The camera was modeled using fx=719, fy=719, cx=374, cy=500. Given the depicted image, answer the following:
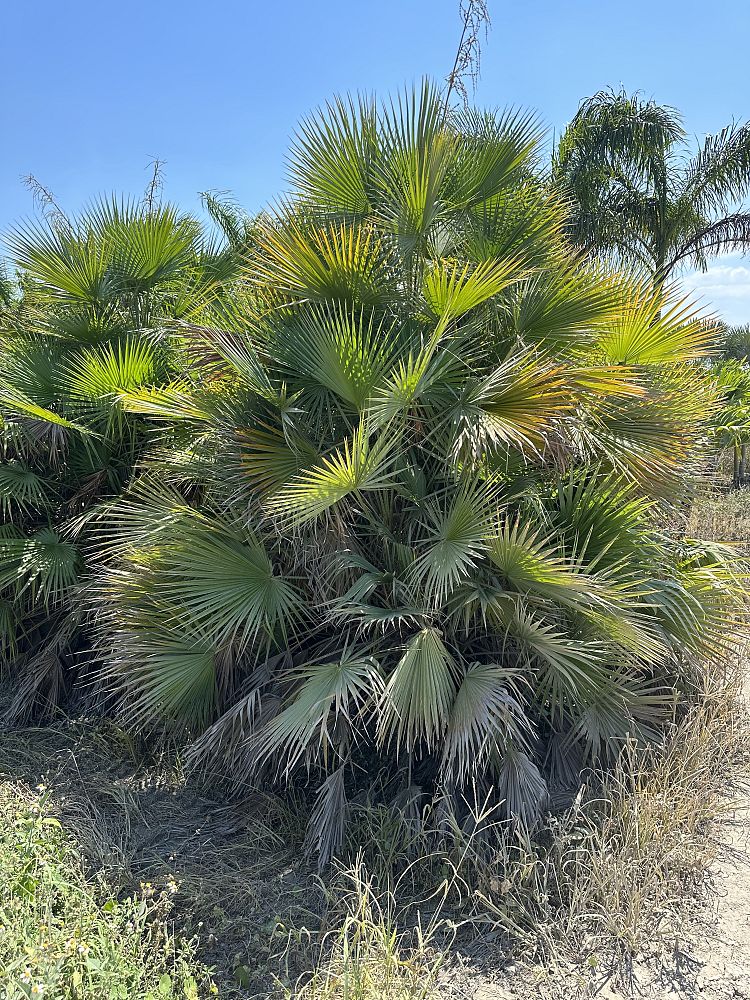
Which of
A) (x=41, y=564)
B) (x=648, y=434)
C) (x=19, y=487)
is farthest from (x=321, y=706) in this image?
(x=19, y=487)

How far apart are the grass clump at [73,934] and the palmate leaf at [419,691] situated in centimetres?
106

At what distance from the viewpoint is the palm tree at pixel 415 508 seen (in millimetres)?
3176

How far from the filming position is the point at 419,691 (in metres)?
3.01

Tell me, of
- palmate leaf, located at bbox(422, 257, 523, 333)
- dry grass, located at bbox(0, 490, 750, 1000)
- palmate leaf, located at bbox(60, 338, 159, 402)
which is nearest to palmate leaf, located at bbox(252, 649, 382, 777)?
dry grass, located at bbox(0, 490, 750, 1000)

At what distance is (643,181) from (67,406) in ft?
42.8

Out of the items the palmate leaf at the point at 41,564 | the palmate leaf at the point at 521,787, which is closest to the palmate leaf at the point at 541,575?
the palmate leaf at the point at 521,787

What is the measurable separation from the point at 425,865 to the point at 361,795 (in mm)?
501

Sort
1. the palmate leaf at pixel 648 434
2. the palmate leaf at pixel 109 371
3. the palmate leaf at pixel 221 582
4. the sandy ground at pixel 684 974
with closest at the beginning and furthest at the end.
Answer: the sandy ground at pixel 684 974 → the palmate leaf at pixel 221 582 → the palmate leaf at pixel 648 434 → the palmate leaf at pixel 109 371

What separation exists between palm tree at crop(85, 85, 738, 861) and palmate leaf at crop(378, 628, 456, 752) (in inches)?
0.5

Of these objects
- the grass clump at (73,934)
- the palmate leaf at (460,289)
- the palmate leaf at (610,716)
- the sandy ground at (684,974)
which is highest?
the palmate leaf at (460,289)

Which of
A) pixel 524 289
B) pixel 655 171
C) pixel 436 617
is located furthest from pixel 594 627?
pixel 655 171

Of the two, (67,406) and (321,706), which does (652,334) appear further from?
(67,406)

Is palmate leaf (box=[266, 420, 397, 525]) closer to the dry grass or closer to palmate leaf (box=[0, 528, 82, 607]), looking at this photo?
the dry grass

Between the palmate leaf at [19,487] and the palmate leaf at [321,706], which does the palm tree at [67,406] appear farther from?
the palmate leaf at [321,706]
